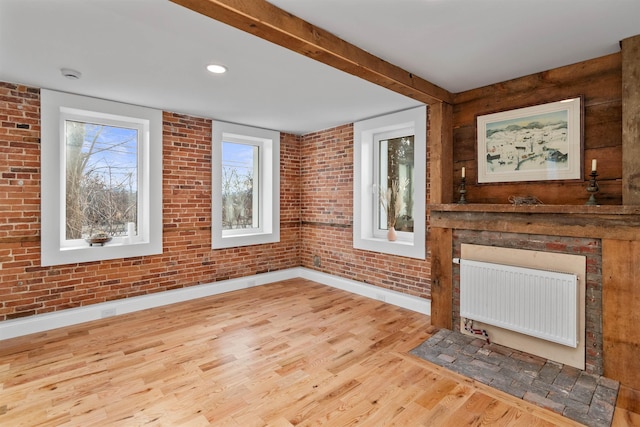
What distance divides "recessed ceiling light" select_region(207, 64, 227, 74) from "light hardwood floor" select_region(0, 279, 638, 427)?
2463mm

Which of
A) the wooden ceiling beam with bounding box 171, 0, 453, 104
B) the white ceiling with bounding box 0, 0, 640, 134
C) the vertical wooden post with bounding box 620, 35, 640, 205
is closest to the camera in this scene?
the wooden ceiling beam with bounding box 171, 0, 453, 104

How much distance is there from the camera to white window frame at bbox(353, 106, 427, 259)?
369 cm

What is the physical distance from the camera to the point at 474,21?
6.59 feet

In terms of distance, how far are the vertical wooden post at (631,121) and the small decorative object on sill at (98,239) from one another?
4.89 meters

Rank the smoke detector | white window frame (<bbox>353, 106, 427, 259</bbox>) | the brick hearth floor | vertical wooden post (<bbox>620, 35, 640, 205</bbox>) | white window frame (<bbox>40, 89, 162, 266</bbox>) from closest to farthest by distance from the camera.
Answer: the brick hearth floor
vertical wooden post (<bbox>620, 35, 640, 205</bbox>)
the smoke detector
white window frame (<bbox>40, 89, 162, 266</bbox>)
white window frame (<bbox>353, 106, 427, 259</bbox>)

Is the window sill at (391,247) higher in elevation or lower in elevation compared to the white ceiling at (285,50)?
lower

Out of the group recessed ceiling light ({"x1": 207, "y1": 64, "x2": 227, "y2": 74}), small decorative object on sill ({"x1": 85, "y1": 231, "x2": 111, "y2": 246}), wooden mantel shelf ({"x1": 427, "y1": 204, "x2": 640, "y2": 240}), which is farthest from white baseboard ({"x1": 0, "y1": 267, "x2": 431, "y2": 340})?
recessed ceiling light ({"x1": 207, "y1": 64, "x2": 227, "y2": 74})

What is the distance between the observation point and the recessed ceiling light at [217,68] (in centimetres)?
267

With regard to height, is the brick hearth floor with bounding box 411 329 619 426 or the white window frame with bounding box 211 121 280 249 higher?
the white window frame with bounding box 211 121 280 249

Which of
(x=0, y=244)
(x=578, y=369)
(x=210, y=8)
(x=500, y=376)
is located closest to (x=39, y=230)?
(x=0, y=244)

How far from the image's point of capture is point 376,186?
446 centimetres

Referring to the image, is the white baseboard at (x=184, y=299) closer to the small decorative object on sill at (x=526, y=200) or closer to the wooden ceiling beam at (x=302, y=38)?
the small decorative object on sill at (x=526, y=200)

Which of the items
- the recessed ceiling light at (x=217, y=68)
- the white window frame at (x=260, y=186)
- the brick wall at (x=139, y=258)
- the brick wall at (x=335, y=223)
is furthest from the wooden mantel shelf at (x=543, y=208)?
the brick wall at (x=139, y=258)

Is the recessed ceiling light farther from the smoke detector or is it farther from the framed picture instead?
the framed picture
